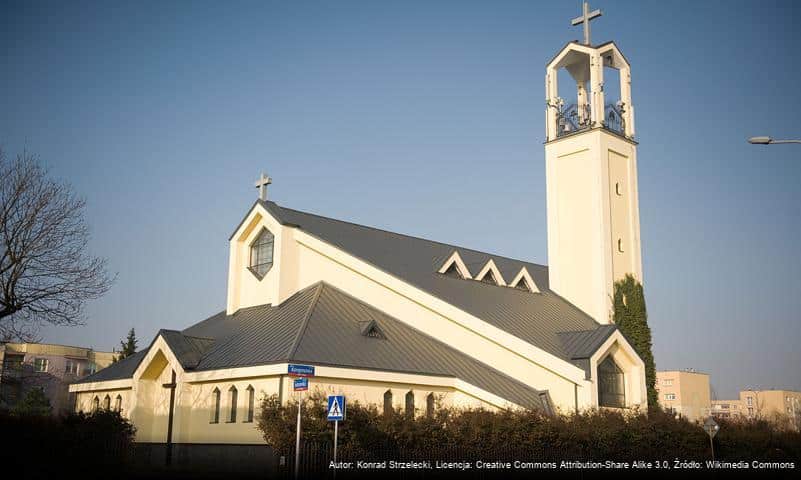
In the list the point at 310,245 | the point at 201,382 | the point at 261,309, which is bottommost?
the point at 201,382

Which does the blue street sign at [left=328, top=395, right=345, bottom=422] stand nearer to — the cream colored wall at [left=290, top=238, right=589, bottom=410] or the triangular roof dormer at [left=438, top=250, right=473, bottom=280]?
the cream colored wall at [left=290, top=238, right=589, bottom=410]

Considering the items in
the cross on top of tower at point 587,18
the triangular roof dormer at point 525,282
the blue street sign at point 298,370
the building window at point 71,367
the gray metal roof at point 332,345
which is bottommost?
the blue street sign at point 298,370

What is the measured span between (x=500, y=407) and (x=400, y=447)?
21.9 feet

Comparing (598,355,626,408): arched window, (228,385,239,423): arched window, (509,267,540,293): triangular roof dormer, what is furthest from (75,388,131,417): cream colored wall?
(598,355,626,408): arched window

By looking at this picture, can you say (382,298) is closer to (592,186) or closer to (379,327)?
(379,327)

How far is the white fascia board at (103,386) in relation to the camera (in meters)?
34.5

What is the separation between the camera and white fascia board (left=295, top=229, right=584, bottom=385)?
32.4 metres

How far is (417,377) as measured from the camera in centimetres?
3016

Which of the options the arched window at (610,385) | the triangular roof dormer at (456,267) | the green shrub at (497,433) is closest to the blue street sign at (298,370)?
the green shrub at (497,433)

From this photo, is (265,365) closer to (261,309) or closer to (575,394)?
(261,309)

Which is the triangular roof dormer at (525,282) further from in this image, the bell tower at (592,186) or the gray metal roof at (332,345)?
the gray metal roof at (332,345)

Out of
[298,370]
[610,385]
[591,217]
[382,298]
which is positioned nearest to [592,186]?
[591,217]

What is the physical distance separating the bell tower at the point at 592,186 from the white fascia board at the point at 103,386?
22.1 meters

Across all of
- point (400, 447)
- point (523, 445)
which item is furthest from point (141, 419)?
point (523, 445)
